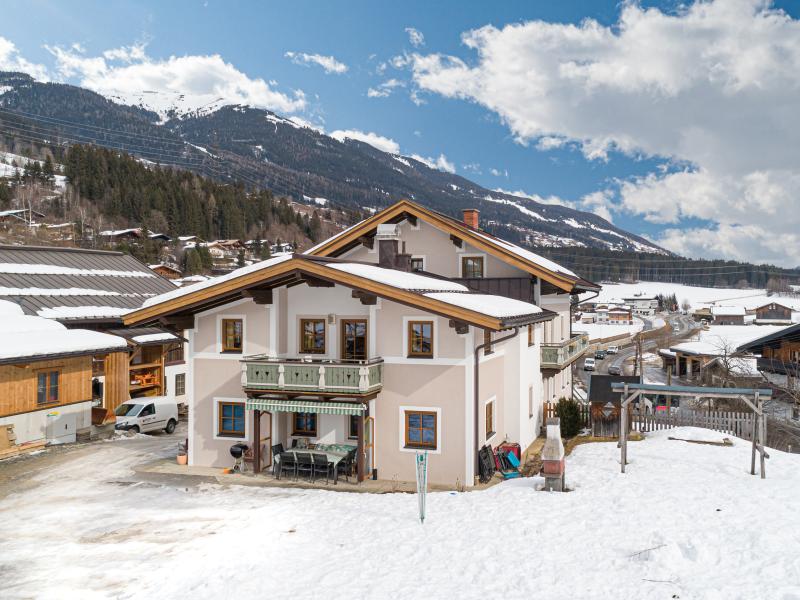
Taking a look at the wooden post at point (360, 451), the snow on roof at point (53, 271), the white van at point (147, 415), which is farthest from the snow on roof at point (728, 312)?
the wooden post at point (360, 451)

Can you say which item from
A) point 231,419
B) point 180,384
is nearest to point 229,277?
point 231,419

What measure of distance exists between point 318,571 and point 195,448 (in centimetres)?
1066

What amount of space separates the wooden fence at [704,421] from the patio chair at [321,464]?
12.3 m

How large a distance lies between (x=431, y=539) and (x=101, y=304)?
26.0 m

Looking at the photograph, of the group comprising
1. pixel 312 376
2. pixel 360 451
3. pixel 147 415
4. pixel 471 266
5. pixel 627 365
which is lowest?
pixel 627 365

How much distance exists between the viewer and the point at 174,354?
34.9m

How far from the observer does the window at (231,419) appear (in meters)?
20.0

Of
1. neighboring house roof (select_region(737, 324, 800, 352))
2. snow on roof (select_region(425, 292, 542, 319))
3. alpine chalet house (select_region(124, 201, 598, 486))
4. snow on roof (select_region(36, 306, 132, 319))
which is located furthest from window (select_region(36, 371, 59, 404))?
neighboring house roof (select_region(737, 324, 800, 352))

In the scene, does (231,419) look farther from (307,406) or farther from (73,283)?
(73,283)

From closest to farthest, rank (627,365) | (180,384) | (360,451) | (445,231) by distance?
1. (360,451)
2. (445,231)
3. (180,384)
4. (627,365)

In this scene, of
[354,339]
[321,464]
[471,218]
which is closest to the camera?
[321,464]

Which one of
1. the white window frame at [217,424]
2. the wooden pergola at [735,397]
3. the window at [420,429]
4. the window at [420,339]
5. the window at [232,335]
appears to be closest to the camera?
the wooden pergola at [735,397]

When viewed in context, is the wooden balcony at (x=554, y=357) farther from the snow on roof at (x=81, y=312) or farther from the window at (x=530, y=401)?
the snow on roof at (x=81, y=312)

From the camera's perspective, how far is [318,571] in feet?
36.5
